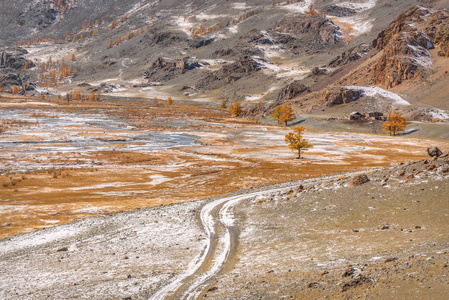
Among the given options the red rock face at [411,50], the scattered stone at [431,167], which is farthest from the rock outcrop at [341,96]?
the scattered stone at [431,167]

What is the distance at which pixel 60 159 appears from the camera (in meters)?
61.5

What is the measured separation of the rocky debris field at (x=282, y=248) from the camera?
11.2 meters

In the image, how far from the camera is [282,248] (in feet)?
55.8

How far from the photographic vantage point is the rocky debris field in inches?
442

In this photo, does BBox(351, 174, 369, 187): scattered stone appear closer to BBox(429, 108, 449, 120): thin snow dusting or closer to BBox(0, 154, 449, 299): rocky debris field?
BBox(0, 154, 449, 299): rocky debris field

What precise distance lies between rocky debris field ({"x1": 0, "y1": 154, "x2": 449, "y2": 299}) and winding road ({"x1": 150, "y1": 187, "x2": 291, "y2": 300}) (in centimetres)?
25

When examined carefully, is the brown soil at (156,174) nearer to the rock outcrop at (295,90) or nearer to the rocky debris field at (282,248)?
the rocky debris field at (282,248)

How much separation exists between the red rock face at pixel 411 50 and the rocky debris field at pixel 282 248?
13701 centimetres

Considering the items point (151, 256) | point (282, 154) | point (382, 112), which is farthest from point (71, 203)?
point (382, 112)

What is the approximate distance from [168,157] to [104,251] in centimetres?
4810

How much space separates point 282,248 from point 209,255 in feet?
10.9

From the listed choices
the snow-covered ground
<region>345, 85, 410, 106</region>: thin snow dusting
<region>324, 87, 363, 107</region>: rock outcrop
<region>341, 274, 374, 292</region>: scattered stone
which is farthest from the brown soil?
<region>324, 87, 363, 107</region>: rock outcrop

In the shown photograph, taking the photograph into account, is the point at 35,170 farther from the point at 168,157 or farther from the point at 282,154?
the point at 282,154

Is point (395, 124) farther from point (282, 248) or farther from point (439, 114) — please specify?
point (282, 248)
